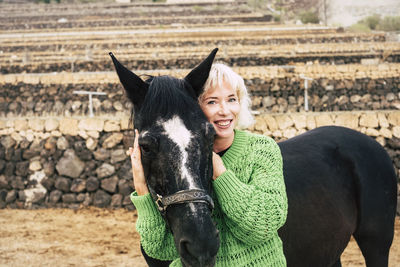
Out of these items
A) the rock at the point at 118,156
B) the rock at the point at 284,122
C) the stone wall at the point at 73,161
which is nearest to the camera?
the rock at the point at 284,122

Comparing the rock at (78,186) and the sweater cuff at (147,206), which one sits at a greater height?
the sweater cuff at (147,206)

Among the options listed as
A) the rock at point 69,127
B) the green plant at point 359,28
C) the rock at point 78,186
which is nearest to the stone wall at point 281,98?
the rock at point 69,127

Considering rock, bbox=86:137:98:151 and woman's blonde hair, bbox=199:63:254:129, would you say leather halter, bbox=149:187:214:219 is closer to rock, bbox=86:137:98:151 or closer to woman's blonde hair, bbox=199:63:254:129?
woman's blonde hair, bbox=199:63:254:129

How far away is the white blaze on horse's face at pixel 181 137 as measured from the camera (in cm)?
200

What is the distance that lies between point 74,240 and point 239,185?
17.6 feet

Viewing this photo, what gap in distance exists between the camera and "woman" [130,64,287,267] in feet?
7.20

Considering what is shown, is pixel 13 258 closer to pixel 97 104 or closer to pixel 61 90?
pixel 97 104

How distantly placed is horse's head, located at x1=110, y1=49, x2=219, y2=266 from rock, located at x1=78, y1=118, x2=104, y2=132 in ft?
21.0

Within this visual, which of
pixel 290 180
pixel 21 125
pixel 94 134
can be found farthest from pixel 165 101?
pixel 21 125

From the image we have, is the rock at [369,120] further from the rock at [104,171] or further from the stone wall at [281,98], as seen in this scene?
the rock at [104,171]

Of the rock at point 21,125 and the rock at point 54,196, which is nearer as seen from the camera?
the rock at point 54,196

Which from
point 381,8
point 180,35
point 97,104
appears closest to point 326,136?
point 97,104

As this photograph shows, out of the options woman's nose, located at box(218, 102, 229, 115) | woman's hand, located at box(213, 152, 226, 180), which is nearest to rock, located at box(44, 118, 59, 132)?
woman's nose, located at box(218, 102, 229, 115)

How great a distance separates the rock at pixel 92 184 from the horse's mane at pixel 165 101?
6.48 m
